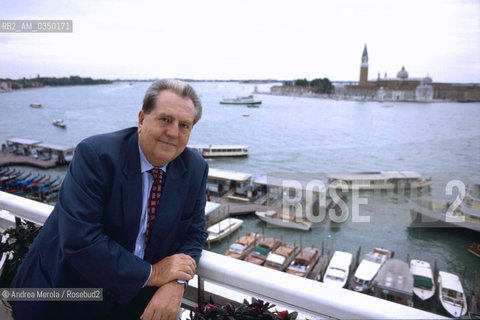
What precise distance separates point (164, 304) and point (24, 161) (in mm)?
17080

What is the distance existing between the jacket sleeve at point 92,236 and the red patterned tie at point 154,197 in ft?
0.29

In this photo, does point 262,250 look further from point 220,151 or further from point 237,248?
point 220,151

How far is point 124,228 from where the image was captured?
2.15ft

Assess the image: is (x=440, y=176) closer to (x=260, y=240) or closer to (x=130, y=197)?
(x=260, y=240)

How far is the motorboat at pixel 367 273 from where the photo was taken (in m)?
6.30

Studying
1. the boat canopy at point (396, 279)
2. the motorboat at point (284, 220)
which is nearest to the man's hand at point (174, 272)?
the boat canopy at point (396, 279)

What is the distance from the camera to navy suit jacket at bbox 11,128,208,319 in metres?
0.59

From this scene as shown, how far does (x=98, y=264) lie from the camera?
59 centimetres

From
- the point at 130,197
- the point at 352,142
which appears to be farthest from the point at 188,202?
the point at 352,142

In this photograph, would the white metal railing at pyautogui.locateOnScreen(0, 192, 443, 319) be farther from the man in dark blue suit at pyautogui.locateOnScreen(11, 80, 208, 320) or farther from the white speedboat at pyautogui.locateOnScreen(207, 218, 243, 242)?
the white speedboat at pyautogui.locateOnScreen(207, 218, 243, 242)

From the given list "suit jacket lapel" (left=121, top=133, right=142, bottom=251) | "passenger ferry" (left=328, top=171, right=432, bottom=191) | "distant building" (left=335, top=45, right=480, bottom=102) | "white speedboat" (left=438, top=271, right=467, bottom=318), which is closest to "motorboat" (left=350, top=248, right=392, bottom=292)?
"white speedboat" (left=438, top=271, right=467, bottom=318)

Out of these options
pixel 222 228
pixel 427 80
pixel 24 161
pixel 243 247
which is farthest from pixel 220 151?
pixel 427 80

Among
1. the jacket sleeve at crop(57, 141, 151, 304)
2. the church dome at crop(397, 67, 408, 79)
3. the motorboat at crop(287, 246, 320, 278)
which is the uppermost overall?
the church dome at crop(397, 67, 408, 79)

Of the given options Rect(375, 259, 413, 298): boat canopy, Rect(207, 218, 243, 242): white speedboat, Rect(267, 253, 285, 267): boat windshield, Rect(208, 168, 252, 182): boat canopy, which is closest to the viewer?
Rect(375, 259, 413, 298): boat canopy
